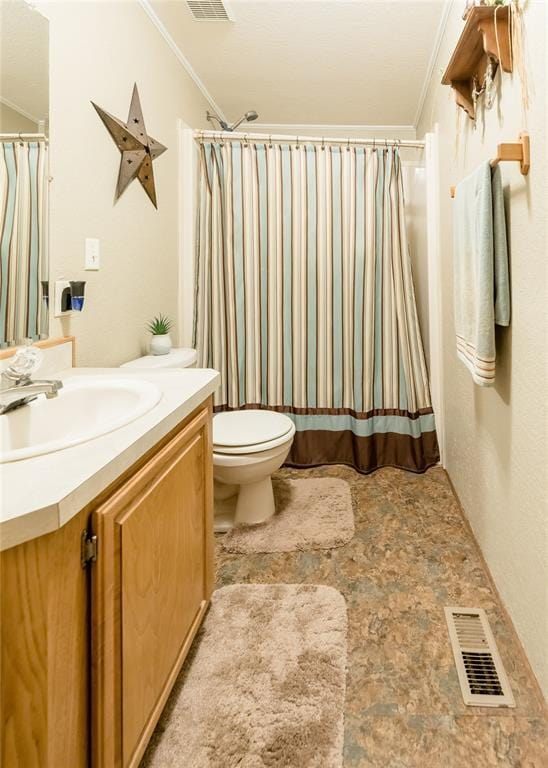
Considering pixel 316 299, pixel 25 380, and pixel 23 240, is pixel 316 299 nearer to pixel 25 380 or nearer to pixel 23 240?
pixel 23 240

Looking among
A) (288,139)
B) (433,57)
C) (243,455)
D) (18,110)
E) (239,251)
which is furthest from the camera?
(239,251)

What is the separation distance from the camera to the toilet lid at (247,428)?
186 cm

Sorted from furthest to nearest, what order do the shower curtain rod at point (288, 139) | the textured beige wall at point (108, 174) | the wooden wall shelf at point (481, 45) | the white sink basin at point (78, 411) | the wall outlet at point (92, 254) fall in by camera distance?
the shower curtain rod at point (288, 139) → the wall outlet at point (92, 254) → the textured beige wall at point (108, 174) → the wooden wall shelf at point (481, 45) → the white sink basin at point (78, 411)

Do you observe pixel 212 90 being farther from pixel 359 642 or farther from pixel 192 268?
pixel 359 642

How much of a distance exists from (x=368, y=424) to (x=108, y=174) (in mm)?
1877

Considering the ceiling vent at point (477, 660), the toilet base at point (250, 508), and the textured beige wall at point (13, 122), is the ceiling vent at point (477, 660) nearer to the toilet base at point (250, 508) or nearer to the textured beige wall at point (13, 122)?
the toilet base at point (250, 508)

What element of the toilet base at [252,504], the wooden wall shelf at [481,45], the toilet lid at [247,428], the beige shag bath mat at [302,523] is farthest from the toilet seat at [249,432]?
the wooden wall shelf at [481,45]

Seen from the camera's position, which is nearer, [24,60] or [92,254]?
[24,60]

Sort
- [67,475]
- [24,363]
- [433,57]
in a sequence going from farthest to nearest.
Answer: [433,57], [24,363], [67,475]

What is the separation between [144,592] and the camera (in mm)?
887

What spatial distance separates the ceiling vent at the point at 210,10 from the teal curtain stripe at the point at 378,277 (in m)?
1.02

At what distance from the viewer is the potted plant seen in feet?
6.75

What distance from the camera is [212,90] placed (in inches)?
106

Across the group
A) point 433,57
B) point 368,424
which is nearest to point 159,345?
point 368,424
